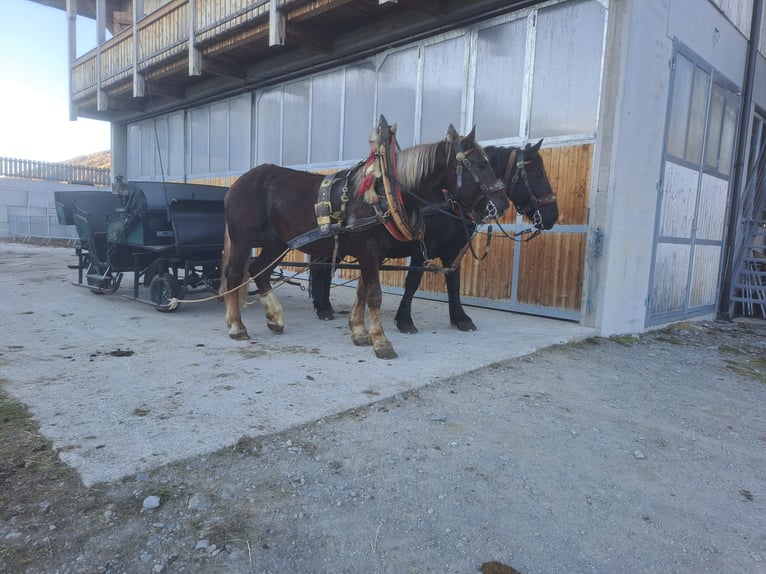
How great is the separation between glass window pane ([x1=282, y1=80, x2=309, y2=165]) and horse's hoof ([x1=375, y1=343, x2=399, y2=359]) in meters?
6.82

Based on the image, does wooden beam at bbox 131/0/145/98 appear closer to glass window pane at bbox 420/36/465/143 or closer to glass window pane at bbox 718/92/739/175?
glass window pane at bbox 420/36/465/143

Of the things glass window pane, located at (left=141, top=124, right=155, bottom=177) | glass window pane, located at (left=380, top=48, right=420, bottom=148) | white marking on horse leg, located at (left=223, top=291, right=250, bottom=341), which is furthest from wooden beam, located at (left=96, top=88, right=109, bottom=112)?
white marking on horse leg, located at (left=223, top=291, right=250, bottom=341)

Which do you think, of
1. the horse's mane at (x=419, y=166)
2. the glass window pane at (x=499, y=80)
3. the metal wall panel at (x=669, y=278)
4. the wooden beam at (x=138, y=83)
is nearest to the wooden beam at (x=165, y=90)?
the wooden beam at (x=138, y=83)

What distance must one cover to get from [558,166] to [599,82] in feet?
3.58

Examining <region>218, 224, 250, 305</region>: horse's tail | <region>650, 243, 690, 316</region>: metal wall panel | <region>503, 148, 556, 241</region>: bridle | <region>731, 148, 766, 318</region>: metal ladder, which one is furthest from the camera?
<region>731, 148, 766, 318</region>: metal ladder

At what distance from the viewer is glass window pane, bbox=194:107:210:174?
1263 centimetres

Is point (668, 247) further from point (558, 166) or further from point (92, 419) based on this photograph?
point (92, 419)

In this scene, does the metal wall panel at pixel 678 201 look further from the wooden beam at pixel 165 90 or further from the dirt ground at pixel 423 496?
the wooden beam at pixel 165 90

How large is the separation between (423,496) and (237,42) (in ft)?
31.1

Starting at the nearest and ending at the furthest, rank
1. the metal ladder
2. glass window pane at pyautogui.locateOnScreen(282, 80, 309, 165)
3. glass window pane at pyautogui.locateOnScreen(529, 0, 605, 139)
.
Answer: glass window pane at pyautogui.locateOnScreen(529, 0, 605, 139) < the metal ladder < glass window pane at pyautogui.locateOnScreen(282, 80, 309, 165)

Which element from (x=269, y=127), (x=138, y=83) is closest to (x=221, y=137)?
(x=269, y=127)

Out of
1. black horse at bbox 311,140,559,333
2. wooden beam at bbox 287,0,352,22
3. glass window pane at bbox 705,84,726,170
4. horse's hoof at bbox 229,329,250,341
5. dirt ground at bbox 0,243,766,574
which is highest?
wooden beam at bbox 287,0,352,22

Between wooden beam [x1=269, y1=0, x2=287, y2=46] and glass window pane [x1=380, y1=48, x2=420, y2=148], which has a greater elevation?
wooden beam [x1=269, y1=0, x2=287, y2=46]

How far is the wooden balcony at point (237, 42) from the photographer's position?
7.88 meters
